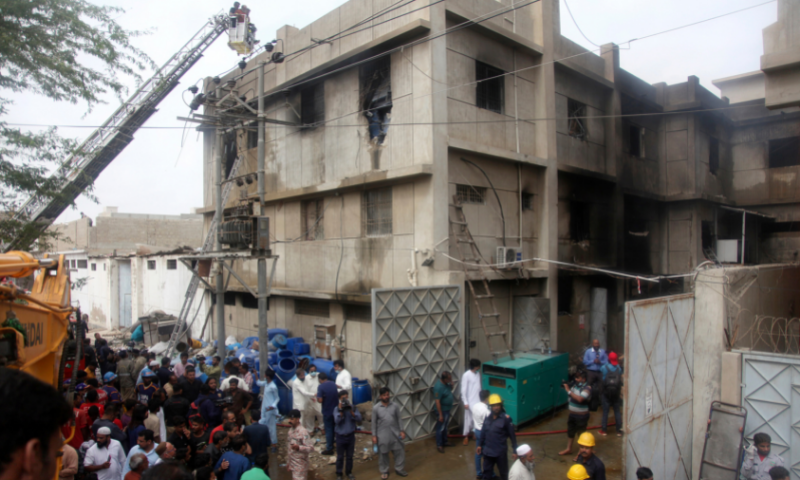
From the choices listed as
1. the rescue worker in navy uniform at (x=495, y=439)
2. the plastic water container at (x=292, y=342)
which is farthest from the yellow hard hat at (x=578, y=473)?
the plastic water container at (x=292, y=342)

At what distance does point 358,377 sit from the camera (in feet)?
43.9

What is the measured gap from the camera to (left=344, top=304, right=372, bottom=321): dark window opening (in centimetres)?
1330

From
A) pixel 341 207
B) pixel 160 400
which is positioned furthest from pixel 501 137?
pixel 160 400

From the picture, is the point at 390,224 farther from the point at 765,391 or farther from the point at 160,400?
the point at 765,391

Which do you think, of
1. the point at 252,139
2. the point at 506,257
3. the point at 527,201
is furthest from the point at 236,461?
the point at 252,139

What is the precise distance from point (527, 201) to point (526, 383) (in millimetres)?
5765

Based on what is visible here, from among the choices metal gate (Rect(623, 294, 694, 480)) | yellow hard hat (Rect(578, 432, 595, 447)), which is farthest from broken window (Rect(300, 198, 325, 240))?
yellow hard hat (Rect(578, 432, 595, 447))

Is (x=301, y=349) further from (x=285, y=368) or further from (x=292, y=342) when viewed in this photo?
(x=285, y=368)

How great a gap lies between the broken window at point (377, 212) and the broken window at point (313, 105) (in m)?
3.11

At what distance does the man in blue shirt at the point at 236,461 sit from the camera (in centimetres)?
581

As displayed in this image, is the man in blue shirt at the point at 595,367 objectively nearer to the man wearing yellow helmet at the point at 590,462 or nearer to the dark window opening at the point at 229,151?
the man wearing yellow helmet at the point at 590,462

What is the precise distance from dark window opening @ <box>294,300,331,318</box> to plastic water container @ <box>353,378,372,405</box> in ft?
9.67

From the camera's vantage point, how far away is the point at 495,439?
770 cm

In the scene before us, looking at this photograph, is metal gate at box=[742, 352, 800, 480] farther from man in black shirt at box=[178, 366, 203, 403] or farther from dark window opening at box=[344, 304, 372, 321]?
man in black shirt at box=[178, 366, 203, 403]
